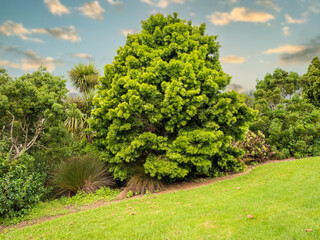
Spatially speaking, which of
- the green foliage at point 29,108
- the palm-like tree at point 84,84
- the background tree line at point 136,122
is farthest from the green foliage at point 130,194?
the palm-like tree at point 84,84

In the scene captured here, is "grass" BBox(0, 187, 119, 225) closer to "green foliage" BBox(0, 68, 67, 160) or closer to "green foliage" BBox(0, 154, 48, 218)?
"green foliage" BBox(0, 154, 48, 218)

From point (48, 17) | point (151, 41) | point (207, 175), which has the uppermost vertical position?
point (48, 17)

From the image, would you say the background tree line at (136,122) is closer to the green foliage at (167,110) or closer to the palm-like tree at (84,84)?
the green foliage at (167,110)

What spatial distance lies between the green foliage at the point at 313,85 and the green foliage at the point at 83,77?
20.0 meters

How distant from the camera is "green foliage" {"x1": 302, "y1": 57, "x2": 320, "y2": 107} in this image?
20.6 metres

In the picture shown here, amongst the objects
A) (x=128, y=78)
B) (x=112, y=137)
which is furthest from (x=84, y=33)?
(x=112, y=137)

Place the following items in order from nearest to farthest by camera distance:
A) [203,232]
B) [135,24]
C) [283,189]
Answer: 1. [203,232]
2. [283,189]
3. [135,24]

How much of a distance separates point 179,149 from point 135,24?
653 cm

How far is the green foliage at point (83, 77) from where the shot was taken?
55.0ft

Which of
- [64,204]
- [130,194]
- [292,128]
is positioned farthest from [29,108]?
[292,128]

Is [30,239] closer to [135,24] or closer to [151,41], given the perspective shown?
[151,41]

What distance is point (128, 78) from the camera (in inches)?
331

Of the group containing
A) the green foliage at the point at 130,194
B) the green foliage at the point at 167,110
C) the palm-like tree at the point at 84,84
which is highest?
the palm-like tree at the point at 84,84

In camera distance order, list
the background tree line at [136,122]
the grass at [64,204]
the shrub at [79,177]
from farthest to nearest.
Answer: the shrub at [79,177] < the background tree line at [136,122] < the grass at [64,204]
